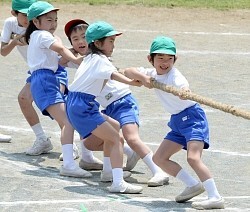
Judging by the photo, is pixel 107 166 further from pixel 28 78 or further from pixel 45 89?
pixel 28 78

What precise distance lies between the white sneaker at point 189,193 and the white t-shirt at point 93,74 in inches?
A: 48.2

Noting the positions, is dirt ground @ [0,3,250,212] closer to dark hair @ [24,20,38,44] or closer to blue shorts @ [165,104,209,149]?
blue shorts @ [165,104,209,149]

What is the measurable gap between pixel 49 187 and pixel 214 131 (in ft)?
9.46

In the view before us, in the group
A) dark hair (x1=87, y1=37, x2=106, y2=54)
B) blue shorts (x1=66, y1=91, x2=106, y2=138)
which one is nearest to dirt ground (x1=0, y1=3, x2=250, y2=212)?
blue shorts (x1=66, y1=91, x2=106, y2=138)

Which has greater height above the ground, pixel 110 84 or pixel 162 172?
pixel 110 84

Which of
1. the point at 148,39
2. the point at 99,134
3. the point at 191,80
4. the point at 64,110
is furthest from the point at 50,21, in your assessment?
the point at 148,39

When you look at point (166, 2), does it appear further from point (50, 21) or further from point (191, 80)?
point (50, 21)

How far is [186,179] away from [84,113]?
1.09 m

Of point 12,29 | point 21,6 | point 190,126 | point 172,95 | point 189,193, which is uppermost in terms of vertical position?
point 21,6

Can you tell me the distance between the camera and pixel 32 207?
8320mm

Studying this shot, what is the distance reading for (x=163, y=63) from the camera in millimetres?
8664

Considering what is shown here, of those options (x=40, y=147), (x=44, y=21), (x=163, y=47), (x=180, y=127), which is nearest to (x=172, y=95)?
(x=180, y=127)

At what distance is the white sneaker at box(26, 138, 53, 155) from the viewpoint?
408 inches

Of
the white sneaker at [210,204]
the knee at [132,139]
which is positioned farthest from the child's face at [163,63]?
the white sneaker at [210,204]
